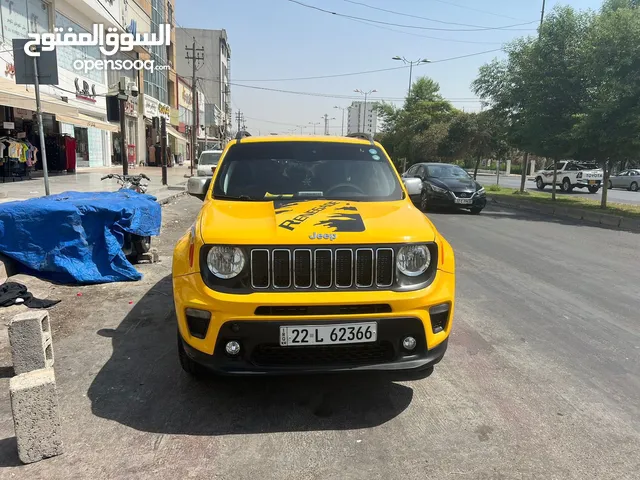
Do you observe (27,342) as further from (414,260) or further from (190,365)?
(414,260)

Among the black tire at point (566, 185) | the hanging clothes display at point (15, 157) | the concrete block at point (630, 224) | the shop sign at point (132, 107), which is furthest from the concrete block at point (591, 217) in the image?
the shop sign at point (132, 107)

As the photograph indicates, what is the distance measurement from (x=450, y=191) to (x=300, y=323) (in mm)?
12579

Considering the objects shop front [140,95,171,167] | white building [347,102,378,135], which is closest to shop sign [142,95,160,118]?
shop front [140,95,171,167]

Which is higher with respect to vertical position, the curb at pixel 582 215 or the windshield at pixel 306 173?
the windshield at pixel 306 173

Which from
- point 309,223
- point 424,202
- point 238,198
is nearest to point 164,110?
point 424,202

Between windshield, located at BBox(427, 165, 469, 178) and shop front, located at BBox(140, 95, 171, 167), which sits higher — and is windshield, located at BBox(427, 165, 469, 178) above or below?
below

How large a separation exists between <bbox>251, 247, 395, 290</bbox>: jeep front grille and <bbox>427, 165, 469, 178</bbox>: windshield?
13.1 m

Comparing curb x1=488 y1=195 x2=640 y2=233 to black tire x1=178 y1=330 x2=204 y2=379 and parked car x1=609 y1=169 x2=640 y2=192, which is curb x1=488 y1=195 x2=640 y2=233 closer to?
black tire x1=178 y1=330 x2=204 y2=379

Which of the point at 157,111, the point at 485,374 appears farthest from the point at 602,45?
the point at 157,111

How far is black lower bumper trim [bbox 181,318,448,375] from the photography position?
2.86m

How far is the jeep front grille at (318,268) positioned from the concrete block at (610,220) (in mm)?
13408

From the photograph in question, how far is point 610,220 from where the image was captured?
46.5ft

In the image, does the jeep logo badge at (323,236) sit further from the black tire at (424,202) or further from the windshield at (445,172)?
the windshield at (445,172)

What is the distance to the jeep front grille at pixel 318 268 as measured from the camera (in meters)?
2.95
